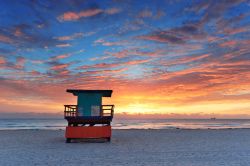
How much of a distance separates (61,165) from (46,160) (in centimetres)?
191

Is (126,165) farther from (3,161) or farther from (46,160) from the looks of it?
(3,161)

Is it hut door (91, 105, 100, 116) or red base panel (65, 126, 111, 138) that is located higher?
hut door (91, 105, 100, 116)

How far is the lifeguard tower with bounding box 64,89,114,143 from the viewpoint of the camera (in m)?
24.3

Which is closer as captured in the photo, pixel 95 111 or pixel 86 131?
pixel 86 131

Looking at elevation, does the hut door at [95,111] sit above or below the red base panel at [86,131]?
above

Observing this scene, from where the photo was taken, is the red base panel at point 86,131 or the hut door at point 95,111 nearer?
the red base panel at point 86,131

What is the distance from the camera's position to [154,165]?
13297 millimetres

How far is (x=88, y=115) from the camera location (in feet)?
81.3

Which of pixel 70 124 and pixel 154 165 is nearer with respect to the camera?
pixel 154 165

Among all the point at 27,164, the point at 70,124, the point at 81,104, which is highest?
the point at 81,104

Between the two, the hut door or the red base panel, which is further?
the hut door

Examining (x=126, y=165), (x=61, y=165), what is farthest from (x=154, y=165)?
(x=61, y=165)

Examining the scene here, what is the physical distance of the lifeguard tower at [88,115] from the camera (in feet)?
79.7

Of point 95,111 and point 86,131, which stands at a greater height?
point 95,111
